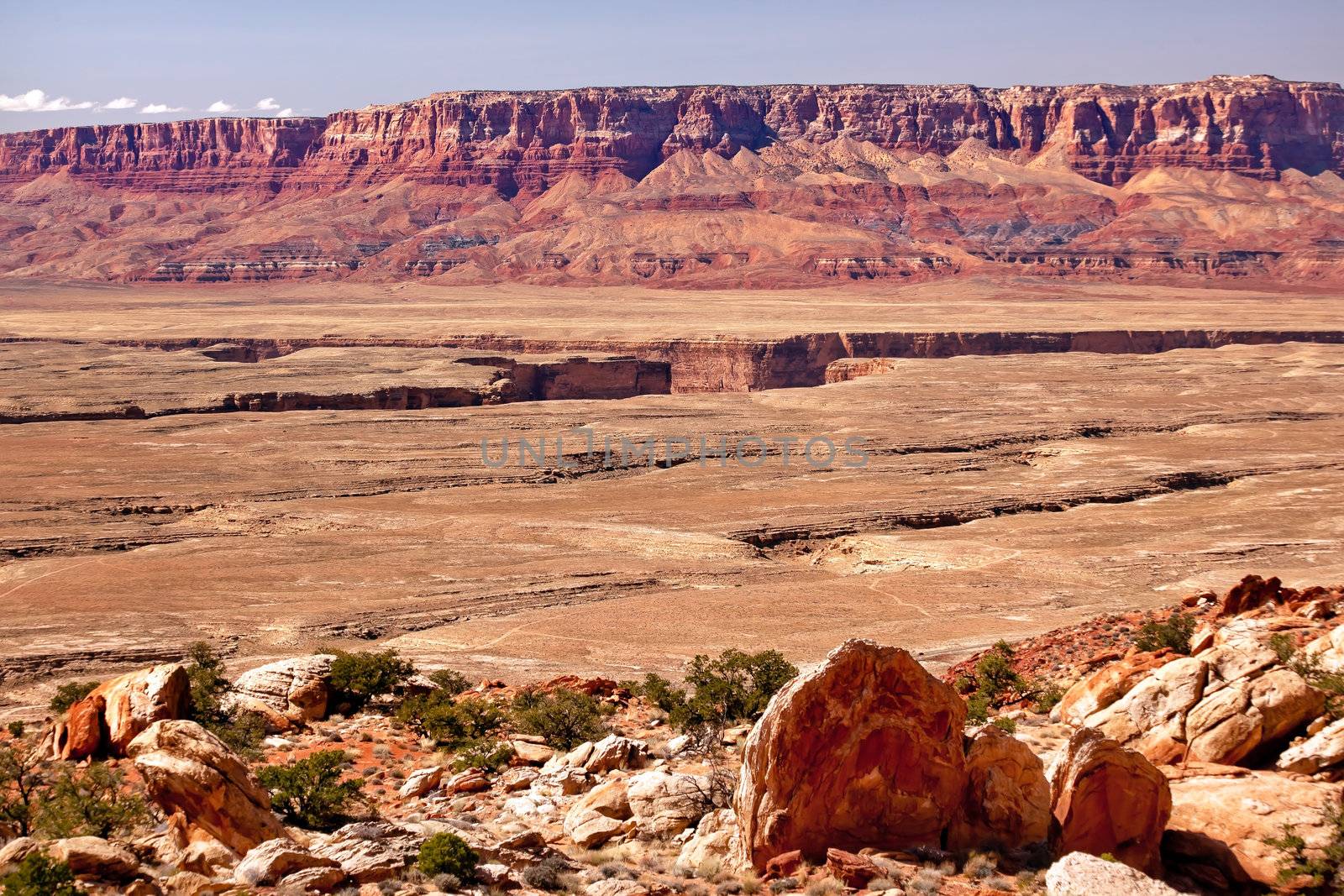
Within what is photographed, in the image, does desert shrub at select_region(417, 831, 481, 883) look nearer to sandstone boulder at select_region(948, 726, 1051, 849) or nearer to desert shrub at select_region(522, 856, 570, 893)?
desert shrub at select_region(522, 856, 570, 893)

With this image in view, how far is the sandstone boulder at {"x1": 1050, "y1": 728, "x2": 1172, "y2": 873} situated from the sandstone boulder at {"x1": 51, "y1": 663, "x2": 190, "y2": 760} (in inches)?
437

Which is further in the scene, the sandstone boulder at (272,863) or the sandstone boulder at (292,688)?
the sandstone boulder at (292,688)

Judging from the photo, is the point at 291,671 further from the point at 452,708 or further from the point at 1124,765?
the point at 1124,765

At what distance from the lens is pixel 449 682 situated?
72.3 ft

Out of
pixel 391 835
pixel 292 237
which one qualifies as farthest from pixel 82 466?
pixel 292 237

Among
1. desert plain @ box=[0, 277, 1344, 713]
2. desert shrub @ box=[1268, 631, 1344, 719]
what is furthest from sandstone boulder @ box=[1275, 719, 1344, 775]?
desert plain @ box=[0, 277, 1344, 713]

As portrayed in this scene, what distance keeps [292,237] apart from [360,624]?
5377 inches

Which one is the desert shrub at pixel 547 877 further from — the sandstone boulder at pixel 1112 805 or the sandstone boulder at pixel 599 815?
the sandstone boulder at pixel 1112 805

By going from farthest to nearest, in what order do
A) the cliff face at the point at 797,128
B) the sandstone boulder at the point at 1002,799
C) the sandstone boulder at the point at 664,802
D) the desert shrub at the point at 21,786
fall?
the cliff face at the point at 797,128, the desert shrub at the point at 21,786, the sandstone boulder at the point at 664,802, the sandstone boulder at the point at 1002,799

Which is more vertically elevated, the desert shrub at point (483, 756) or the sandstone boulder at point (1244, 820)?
the sandstone boulder at point (1244, 820)

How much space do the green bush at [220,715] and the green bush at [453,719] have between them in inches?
81.1

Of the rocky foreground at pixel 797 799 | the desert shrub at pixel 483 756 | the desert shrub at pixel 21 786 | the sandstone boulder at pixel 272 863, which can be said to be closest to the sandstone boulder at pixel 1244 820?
the rocky foreground at pixel 797 799

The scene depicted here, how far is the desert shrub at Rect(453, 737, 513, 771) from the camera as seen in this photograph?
1655cm

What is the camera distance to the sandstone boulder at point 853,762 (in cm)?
1253
